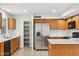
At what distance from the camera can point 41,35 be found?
8977 mm

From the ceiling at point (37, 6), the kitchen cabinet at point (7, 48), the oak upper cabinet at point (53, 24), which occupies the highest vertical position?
the ceiling at point (37, 6)

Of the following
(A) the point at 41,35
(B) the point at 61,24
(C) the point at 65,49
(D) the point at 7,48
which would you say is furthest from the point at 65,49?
(B) the point at 61,24

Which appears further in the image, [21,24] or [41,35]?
[21,24]

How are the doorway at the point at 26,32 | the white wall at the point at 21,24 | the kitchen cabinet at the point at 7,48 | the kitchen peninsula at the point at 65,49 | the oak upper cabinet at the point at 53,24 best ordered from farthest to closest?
the doorway at the point at 26,32
the white wall at the point at 21,24
the oak upper cabinet at the point at 53,24
the kitchen cabinet at the point at 7,48
the kitchen peninsula at the point at 65,49

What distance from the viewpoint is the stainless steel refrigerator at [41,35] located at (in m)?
8.91

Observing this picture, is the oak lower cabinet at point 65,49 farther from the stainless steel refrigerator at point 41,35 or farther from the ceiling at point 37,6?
the stainless steel refrigerator at point 41,35

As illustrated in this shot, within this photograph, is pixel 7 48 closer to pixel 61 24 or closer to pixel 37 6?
pixel 37 6

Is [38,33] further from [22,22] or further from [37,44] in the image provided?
[22,22]

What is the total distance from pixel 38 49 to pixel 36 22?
1696mm

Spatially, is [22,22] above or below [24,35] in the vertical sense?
above

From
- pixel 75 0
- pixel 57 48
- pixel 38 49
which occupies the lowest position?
pixel 38 49

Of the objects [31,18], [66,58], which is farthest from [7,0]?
[31,18]

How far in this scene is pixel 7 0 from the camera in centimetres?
177

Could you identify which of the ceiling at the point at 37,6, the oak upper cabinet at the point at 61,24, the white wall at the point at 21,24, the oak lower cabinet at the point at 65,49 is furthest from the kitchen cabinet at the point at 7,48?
the oak upper cabinet at the point at 61,24
